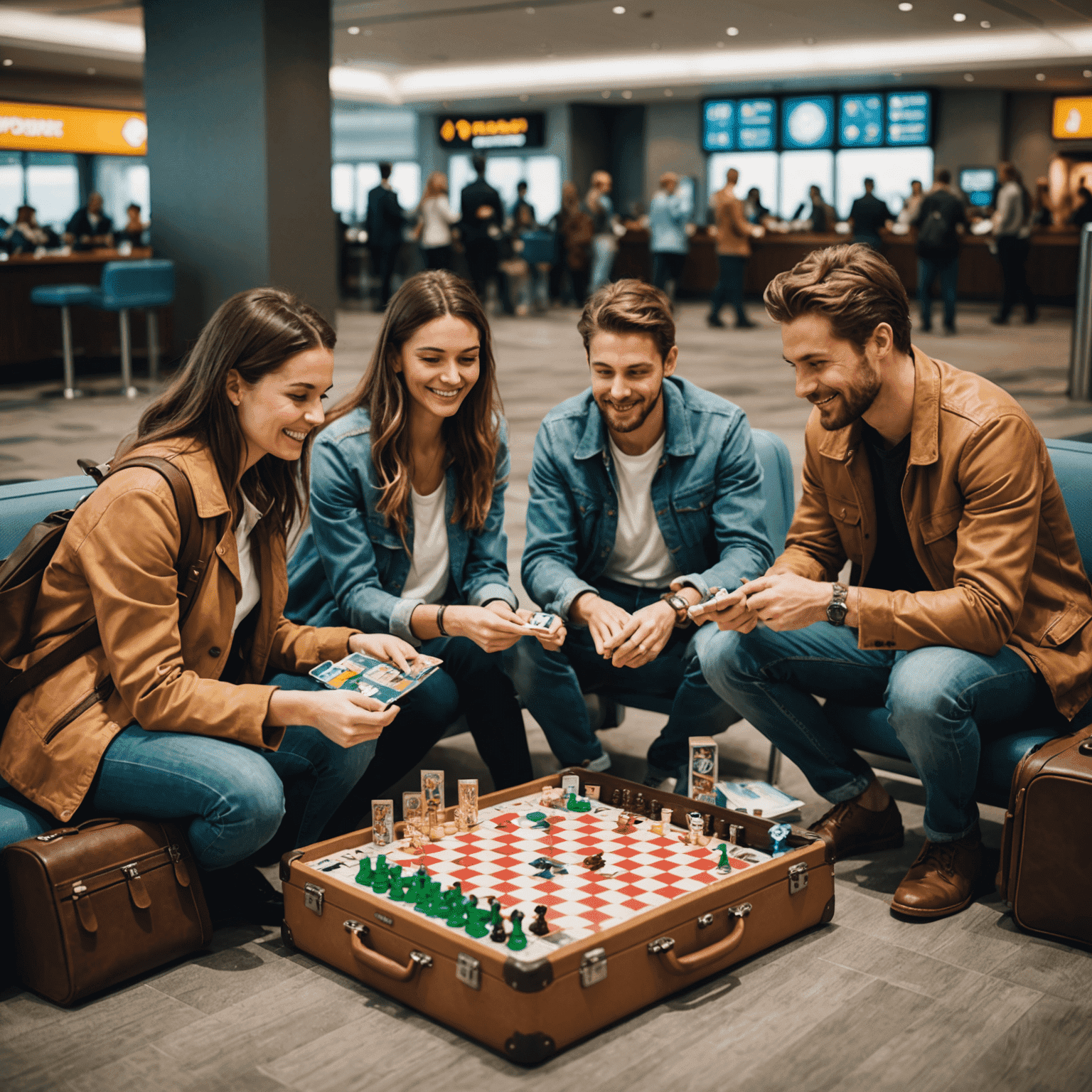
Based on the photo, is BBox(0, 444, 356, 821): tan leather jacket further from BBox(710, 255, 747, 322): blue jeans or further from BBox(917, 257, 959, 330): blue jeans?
BBox(710, 255, 747, 322): blue jeans

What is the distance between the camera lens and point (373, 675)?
2395 millimetres

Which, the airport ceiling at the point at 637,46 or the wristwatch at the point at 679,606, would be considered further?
the airport ceiling at the point at 637,46

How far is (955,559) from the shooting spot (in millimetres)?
2443

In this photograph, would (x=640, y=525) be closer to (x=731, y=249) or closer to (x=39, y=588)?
(x=39, y=588)

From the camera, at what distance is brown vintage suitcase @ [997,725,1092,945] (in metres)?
2.22

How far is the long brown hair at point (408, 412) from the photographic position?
2.75 m

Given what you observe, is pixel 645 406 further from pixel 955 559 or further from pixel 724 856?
pixel 724 856

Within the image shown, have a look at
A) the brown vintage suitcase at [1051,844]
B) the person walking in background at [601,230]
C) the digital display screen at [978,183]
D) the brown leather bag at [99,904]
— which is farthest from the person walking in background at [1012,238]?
the brown leather bag at [99,904]

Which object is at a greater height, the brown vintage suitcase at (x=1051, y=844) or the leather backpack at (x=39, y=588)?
the leather backpack at (x=39, y=588)

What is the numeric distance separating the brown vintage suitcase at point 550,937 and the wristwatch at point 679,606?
0.42 meters

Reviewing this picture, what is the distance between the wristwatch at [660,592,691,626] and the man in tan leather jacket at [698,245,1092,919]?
0.32 ft

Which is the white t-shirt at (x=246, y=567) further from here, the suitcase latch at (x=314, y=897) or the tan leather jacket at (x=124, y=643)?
the suitcase latch at (x=314, y=897)

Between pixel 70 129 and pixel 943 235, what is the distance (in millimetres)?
15257

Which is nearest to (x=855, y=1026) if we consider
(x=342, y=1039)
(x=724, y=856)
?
(x=724, y=856)
